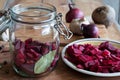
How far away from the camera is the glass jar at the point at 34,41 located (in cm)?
63

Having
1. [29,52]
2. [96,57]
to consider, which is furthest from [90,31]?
[29,52]

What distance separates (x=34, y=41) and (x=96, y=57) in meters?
0.16

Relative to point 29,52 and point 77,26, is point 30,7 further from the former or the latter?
point 77,26

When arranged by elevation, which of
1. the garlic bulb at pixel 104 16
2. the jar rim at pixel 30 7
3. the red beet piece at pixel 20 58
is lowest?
the garlic bulb at pixel 104 16

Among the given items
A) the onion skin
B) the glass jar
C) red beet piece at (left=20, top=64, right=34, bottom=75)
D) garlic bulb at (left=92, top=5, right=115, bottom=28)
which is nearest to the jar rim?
the glass jar

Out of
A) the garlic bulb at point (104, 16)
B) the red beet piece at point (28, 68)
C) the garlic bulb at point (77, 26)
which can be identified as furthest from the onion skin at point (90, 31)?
the red beet piece at point (28, 68)

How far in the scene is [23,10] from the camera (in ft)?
2.31

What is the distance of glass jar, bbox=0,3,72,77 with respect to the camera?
2.05 feet

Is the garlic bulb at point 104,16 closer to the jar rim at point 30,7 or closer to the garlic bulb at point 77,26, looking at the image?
the garlic bulb at point 77,26

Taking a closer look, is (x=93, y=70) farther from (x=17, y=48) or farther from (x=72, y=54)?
(x=17, y=48)

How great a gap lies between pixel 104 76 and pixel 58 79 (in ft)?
0.35

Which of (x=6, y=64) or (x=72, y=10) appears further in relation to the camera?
(x=72, y=10)

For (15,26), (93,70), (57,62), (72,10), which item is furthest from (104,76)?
(72,10)

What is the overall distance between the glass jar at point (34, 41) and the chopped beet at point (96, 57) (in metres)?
0.06
